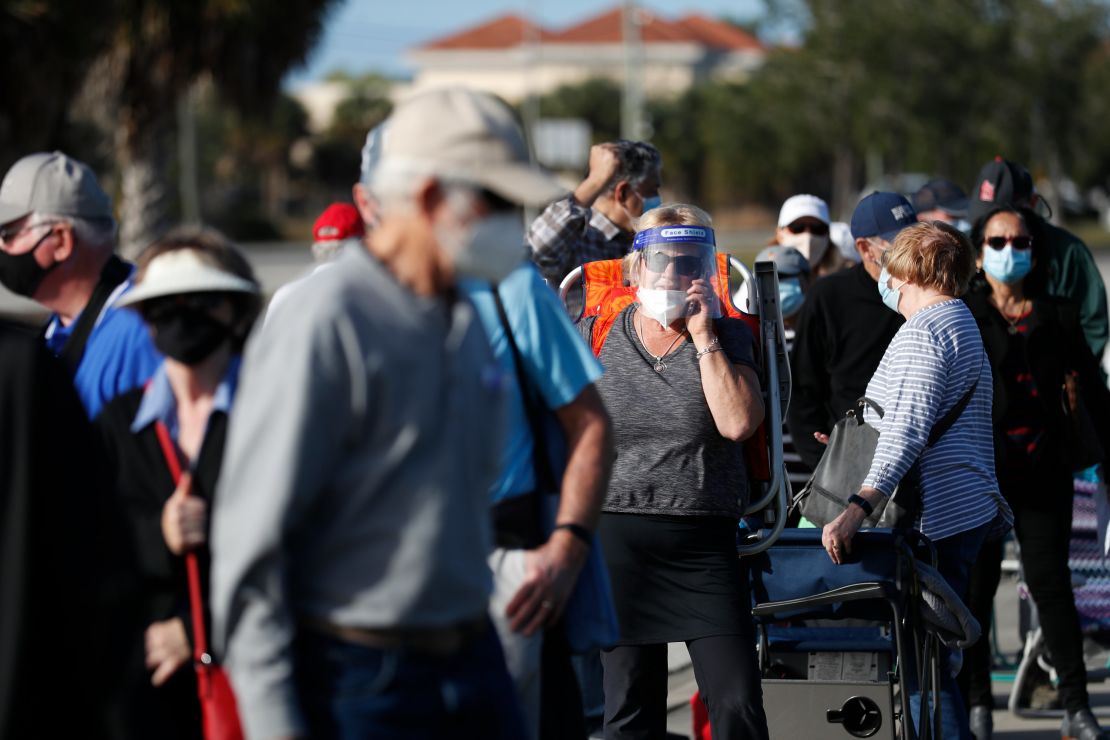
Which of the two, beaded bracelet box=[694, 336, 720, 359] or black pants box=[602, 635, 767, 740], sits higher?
beaded bracelet box=[694, 336, 720, 359]

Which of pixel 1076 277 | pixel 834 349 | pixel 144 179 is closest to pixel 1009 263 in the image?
pixel 834 349

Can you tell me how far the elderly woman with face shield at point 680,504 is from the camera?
4.47 m

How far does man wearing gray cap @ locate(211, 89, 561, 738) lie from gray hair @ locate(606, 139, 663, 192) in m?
3.30

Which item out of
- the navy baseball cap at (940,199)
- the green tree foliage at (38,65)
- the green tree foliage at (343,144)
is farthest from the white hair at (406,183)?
the green tree foliage at (343,144)

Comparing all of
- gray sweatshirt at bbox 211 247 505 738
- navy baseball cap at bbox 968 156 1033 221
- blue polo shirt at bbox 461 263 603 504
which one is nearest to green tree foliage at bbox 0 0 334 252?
navy baseball cap at bbox 968 156 1033 221

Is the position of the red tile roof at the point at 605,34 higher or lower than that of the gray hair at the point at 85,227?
higher

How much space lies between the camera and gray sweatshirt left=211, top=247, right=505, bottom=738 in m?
2.55

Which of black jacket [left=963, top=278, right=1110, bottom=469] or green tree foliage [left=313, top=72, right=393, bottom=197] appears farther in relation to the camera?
green tree foliage [left=313, top=72, right=393, bottom=197]

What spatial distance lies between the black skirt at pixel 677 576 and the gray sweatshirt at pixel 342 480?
6.10 ft

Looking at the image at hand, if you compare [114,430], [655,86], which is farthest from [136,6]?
[655,86]

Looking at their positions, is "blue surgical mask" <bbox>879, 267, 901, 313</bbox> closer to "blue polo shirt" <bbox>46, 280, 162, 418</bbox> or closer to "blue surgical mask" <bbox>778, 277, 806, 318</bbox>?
"blue surgical mask" <bbox>778, 277, 806, 318</bbox>

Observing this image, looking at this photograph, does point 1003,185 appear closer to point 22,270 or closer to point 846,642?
point 846,642

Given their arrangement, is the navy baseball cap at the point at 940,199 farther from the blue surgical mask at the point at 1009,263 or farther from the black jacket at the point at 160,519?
the black jacket at the point at 160,519

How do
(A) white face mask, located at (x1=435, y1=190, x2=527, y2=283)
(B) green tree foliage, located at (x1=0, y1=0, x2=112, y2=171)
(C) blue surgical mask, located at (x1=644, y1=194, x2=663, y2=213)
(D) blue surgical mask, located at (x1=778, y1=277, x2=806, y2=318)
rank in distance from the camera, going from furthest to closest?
(B) green tree foliage, located at (x1=0, y1=0, x2=112, y2=171) < (D) blue surgical mask, located at (x1=778, y1=277, x2=806, y2=318) < (C) blue surgical mask, located at (x1=644, y1=194, x2=663, y2=213) < (A) white face mask, located at (x1=435, y1=190, x2=527, y2=283)
